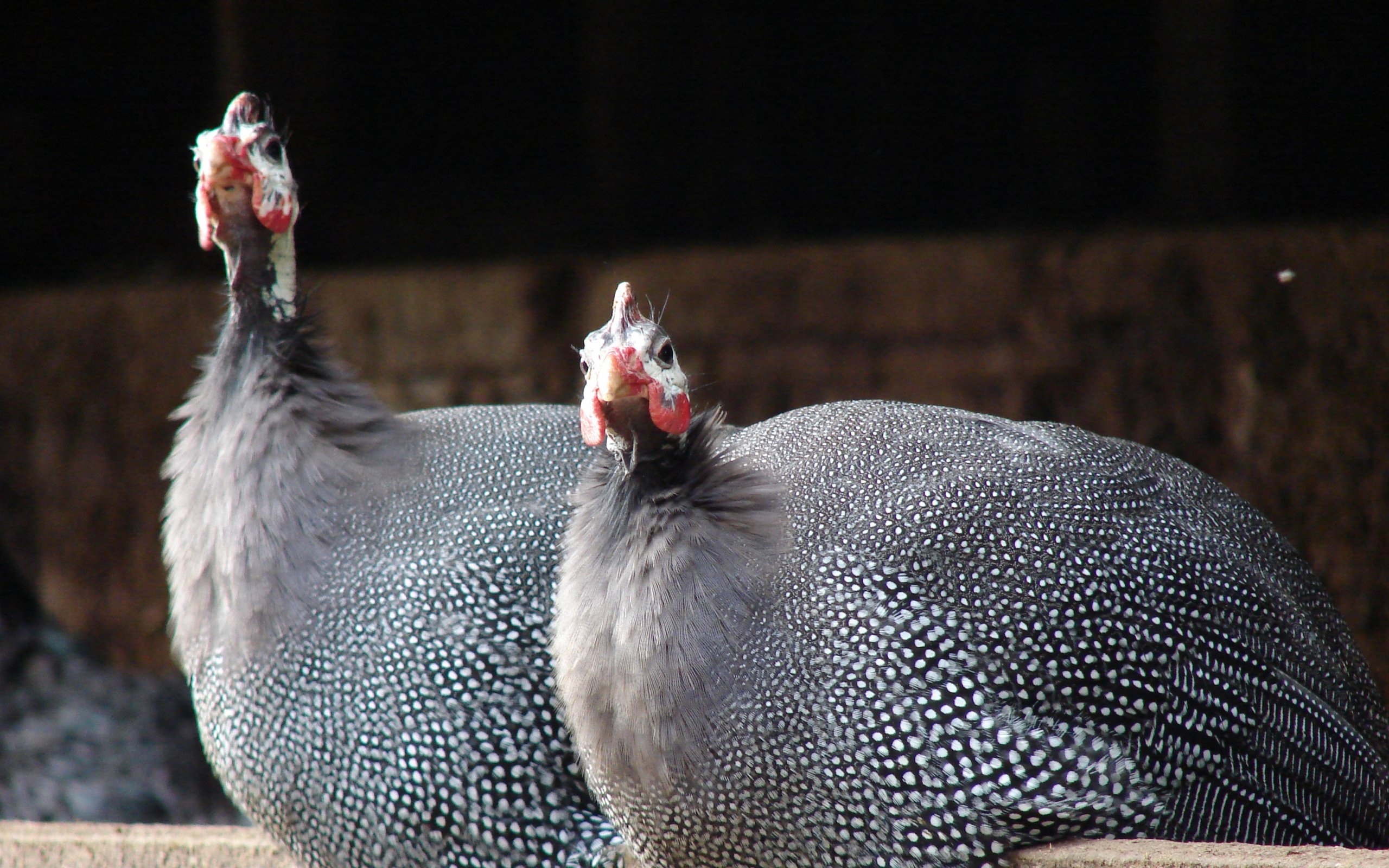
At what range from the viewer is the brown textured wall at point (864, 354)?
4.01 meters

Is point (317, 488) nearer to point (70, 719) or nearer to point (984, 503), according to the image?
point (984, 503)

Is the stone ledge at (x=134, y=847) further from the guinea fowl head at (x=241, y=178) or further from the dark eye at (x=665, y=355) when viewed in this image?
the dark eye at (x=665, y=355)

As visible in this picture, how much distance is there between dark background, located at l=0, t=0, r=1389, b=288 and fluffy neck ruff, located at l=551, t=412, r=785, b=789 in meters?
2.89


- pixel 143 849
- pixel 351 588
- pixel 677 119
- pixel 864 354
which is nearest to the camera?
pixel 351 588

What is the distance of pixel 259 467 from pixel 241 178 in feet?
2.02

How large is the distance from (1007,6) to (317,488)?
4416 mm

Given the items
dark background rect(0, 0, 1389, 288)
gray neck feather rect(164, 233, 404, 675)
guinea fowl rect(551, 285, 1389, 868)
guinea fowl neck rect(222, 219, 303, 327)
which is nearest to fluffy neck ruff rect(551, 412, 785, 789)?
guinea fowl rect(551, 285, 1389, 868)

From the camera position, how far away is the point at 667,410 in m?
2.22

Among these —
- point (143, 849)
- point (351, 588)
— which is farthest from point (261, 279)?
point (143, 849)

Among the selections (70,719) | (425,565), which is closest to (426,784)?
(425,565)

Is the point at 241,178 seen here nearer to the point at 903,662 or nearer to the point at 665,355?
the point at 665,355

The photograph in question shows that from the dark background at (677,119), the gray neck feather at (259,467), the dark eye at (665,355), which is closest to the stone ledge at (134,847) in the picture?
the gray neck feather at (259,467)

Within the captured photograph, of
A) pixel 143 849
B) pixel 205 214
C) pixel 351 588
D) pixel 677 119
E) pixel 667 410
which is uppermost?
pixel 677 119

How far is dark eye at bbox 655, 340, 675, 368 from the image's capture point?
87.0 inches
